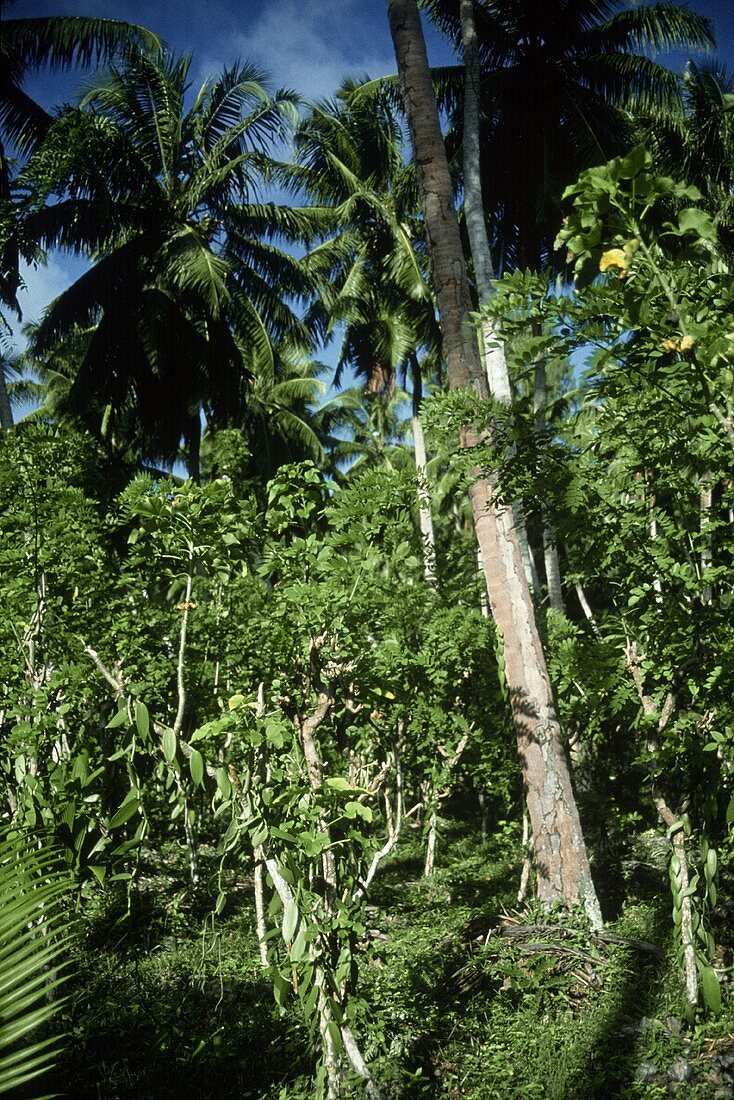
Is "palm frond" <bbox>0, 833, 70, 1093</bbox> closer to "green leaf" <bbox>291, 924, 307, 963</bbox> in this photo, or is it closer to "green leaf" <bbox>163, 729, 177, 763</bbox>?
"green leaf" <bbox>163, 729, 177, 763</bbox>

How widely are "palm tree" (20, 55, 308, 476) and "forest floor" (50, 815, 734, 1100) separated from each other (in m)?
8.03

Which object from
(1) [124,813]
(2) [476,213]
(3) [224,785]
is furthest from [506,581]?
(1) [124,813]

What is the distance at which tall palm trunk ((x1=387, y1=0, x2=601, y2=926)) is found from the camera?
4977 millimetres

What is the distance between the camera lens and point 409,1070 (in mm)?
3369

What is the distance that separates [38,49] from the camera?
10.9 meters

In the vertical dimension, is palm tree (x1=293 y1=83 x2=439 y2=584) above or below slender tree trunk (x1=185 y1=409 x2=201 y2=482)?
above

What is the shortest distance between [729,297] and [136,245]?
11.3 m

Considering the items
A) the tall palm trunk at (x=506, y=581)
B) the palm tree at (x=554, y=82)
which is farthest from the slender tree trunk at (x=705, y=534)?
the palm tree at (x=554, y=82)

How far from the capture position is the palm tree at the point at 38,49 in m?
10.6

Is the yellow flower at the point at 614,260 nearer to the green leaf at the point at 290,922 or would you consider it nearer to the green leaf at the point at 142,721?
the green leaf at the point at 142,721

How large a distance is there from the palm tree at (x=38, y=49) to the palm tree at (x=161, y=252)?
34cm

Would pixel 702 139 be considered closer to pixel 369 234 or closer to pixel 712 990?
pixel 369 234

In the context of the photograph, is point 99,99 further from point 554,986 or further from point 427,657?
point 554,986

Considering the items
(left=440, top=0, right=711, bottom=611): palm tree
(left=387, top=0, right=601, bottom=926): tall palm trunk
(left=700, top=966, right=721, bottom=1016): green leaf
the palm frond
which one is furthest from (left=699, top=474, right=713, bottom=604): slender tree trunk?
(left=440, top=0, right=711, bottom=611): palm tree
